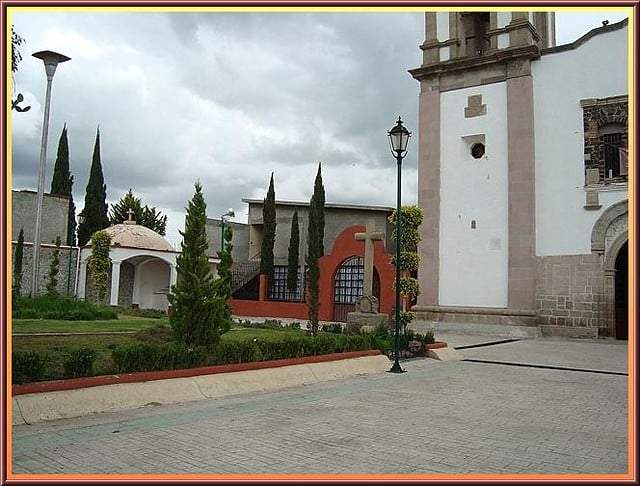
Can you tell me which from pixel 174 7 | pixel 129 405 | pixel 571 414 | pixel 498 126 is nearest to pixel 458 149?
pixel 498 126

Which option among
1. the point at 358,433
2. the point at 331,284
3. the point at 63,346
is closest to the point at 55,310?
the point at 63,346

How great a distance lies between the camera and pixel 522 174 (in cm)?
1947

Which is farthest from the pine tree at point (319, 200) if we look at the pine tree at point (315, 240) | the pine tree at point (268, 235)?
the pine tree at point (268, 235)

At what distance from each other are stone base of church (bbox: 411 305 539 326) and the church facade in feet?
0.11

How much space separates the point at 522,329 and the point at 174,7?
17106mm

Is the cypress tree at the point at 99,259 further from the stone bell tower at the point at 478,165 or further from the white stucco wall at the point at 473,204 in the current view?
the white stucco wall at the point at 473,204

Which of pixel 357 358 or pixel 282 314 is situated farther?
pixel 282 314

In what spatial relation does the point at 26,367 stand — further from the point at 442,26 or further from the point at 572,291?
the point at 442,26

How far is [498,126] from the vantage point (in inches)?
799

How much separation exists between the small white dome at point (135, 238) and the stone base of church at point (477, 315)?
1446 centimetres

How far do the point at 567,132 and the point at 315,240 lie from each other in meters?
12.4

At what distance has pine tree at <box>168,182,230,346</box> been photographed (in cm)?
888

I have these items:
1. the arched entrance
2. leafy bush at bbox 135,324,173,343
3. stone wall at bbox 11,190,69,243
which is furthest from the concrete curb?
stone wall at bbox 11,190,69,243

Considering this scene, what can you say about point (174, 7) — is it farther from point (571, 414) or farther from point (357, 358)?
point (357, 358)
